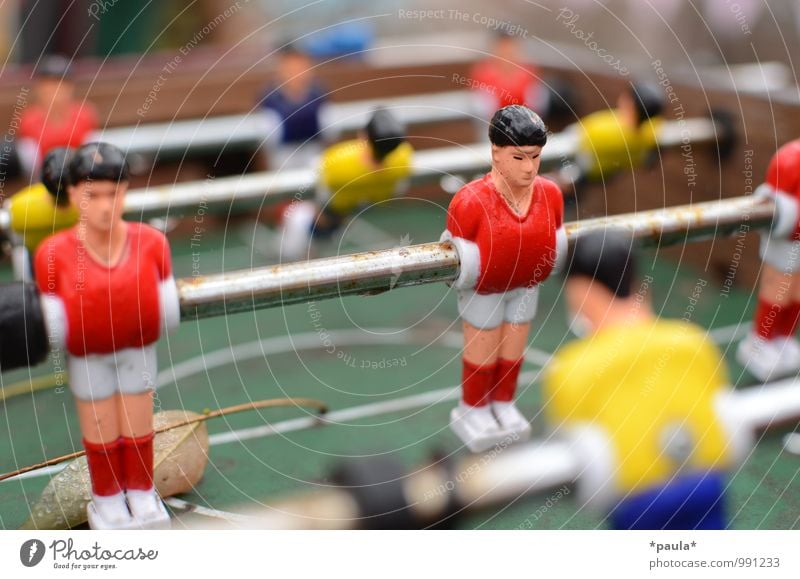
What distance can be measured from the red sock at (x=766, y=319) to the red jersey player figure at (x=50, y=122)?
4.92 feet

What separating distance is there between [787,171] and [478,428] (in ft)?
2.01

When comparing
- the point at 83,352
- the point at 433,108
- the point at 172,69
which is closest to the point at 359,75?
the point at 433,108

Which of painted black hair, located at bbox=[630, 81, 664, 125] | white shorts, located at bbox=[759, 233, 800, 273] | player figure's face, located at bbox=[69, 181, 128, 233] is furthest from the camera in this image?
painted black hair, located at bbox=[630, 81, 664, 125]

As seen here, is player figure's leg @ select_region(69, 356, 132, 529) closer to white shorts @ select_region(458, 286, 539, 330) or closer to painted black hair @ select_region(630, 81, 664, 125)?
white shorts @ select_region(458, 286, 539, 330)

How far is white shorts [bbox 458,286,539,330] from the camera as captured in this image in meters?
1.23

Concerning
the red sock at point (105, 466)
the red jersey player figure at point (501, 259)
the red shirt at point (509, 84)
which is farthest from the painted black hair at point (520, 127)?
the red shirt at point (509, 84)

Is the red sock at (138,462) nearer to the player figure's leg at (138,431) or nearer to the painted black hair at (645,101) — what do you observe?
the player figure's leg at (138,431)

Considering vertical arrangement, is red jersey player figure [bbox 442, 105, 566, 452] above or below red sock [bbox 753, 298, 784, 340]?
above

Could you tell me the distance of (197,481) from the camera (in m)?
1.40

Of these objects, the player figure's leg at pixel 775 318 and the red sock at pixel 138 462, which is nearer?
the red sock at pixel 138 462

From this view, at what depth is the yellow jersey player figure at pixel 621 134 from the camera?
6.03 feet

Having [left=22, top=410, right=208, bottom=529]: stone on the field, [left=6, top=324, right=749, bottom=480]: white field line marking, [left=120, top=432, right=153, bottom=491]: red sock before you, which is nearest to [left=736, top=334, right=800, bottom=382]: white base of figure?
[left=6, top=324, right=749, bottom=480]: white field line marking

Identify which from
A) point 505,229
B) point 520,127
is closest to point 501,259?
point 505,229

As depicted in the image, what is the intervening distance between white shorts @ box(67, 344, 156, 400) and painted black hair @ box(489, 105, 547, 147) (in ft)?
1.57
